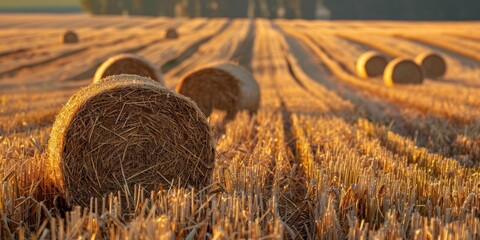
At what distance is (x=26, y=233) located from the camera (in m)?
4.82

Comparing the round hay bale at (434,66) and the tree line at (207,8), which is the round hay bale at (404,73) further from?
the tree line at (207,8)

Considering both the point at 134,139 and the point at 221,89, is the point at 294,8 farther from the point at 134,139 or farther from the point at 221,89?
the point at 134,139

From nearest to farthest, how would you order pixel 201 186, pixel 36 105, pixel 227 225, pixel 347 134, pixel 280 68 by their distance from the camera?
pixel 227 225
pixel 201 186
pixel 347 134
pixel 36 105
pixel 280 68

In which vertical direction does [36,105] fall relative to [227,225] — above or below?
below

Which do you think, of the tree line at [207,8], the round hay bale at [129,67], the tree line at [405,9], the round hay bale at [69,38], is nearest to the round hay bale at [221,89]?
the round hay bale at [129,67]

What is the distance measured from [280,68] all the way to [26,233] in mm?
23836

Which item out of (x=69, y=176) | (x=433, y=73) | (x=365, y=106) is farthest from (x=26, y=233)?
(x=433, y=73)

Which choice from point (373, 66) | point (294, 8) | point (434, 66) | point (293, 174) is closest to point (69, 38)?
point (373, 66)

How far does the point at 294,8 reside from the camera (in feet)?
295

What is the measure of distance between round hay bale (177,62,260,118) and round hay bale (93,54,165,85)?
146 centimetres

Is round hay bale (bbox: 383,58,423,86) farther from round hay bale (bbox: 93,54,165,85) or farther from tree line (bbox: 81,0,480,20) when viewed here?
tree line (bbox: 81,0,480,20)

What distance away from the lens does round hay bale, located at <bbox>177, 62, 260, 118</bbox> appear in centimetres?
1259

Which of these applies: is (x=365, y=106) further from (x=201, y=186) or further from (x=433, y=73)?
(x=433, y=73)

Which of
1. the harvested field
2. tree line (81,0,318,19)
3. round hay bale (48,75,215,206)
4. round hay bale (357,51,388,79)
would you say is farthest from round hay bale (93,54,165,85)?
tree line (81,0,318,19)
